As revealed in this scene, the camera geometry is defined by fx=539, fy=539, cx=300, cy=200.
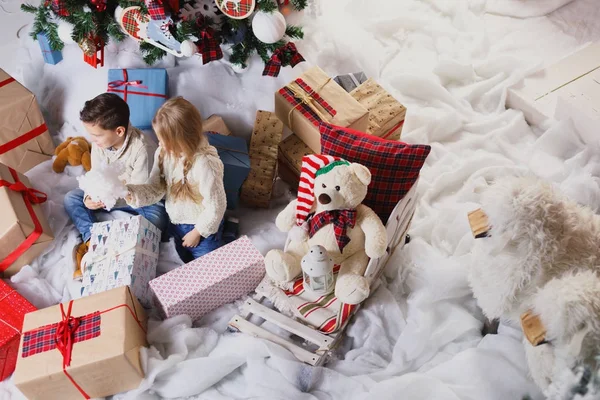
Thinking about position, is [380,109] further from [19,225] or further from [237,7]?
[19,225]

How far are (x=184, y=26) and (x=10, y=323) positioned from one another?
932 mm

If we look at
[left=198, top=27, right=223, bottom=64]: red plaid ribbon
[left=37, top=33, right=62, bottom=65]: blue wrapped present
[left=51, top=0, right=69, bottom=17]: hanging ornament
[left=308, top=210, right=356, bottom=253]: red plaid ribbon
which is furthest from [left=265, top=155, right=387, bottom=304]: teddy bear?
[left=37, top=33, right=62, bottom=65]: blue wrapped present

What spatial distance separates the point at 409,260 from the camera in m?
1.56

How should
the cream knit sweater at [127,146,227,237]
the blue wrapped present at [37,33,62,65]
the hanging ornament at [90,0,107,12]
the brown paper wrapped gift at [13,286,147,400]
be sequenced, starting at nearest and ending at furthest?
the brown paper wrapped gift at [13,286,147,400]
the cream knit sweater at [127,146,227,237]
the hanging ornament at [90,0,107,12]
the blue wrapped present at [37,33,62,65]

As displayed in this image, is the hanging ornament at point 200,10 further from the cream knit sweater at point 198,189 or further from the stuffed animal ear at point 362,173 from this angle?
the stuffed animal ear at point 362,173

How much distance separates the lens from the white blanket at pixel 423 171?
132 centimetres

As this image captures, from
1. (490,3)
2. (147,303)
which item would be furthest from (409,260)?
(490,3)

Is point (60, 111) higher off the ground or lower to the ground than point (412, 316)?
higher

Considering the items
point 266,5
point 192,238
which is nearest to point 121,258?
point 192,238

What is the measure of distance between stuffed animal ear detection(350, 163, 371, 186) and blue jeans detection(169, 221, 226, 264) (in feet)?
1.70

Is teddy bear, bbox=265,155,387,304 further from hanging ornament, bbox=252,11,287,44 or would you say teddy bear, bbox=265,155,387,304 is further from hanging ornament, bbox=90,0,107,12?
hanging ornament, bbox=90,0,107,12

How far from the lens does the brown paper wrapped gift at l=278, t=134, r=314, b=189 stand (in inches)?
67.1

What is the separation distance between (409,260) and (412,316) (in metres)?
0.18

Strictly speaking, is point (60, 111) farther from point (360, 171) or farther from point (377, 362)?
point (377, 362)
